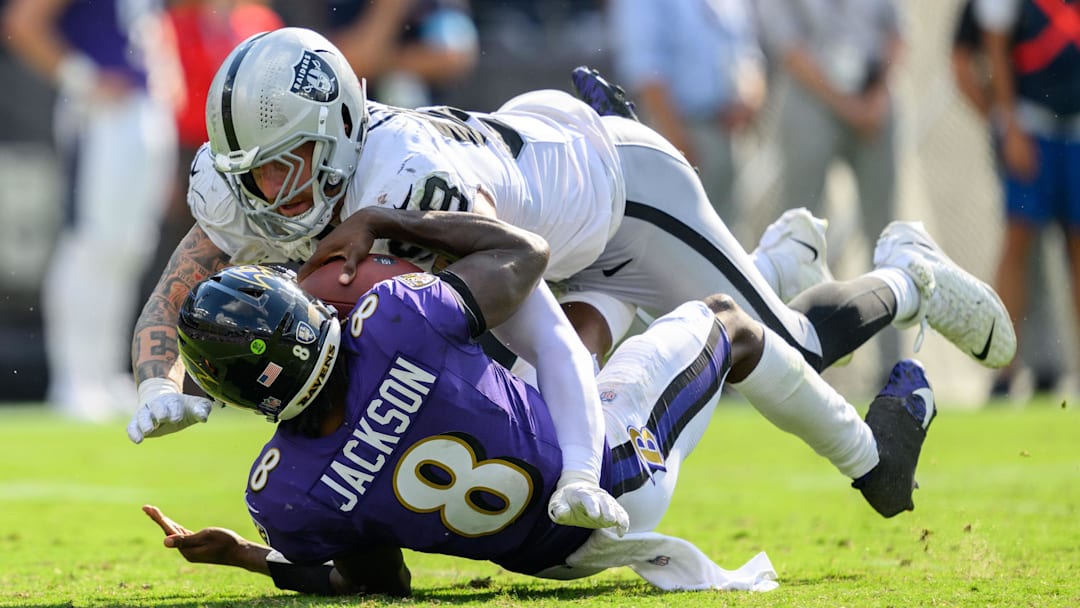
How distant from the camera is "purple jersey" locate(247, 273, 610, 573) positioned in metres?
3.37

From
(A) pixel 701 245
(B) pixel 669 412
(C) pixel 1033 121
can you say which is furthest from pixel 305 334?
(C) pixel 1033 121

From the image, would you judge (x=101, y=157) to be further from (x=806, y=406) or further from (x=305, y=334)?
(x=305, y=334)

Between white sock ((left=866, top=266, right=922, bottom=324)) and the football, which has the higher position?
the football

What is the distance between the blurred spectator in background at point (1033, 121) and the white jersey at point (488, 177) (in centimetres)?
500

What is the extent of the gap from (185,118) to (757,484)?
5.70 metres

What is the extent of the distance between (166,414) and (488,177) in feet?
3.05

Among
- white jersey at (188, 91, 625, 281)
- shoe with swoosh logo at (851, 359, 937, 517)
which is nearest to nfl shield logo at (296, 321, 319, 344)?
white jersey at (188, 91, 625, 281)

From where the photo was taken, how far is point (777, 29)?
9.31m

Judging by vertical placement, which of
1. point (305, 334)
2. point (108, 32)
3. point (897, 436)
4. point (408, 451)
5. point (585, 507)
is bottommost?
point (108, 32)

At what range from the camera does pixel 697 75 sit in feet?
30.1

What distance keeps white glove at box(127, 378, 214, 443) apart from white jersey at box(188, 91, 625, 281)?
0.47 m

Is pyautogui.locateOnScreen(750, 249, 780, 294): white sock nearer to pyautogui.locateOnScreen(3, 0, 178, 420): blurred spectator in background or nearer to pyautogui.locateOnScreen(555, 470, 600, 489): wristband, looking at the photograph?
pyautogui.locateOnScreen(555, 470, 600, 489): wristband

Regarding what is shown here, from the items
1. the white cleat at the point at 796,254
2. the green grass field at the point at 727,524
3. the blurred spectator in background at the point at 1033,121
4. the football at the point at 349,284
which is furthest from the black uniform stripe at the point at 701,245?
the blurred spectator in background at the point at 1033,121

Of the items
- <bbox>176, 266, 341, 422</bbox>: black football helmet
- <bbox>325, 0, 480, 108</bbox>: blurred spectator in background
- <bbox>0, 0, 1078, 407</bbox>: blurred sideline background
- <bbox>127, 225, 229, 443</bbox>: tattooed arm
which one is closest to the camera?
<bbox>176, 266, 341, 422</bbox>: black football helmet
